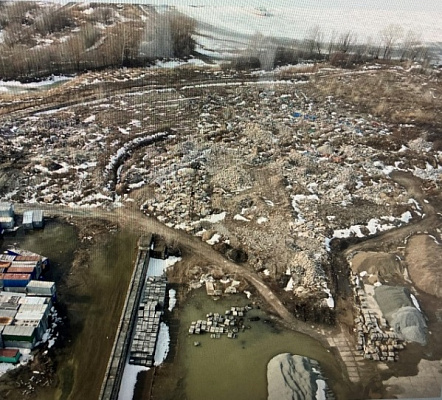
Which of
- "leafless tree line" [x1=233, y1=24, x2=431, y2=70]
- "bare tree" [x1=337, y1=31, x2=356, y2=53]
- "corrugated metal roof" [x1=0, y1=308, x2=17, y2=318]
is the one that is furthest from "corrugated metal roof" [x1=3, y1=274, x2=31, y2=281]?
"bare tree" [x1=337, y1=31, x2=356, y2=53]

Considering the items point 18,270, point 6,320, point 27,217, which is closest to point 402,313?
point 6,320

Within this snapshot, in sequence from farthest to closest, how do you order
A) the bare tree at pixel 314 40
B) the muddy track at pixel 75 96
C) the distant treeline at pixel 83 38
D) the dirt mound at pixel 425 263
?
the bare tree at pixel 314 40, the distant treeline at pixel 83 38, the muddy track at pixel 75 96, the dirt mound at pixel 425 263

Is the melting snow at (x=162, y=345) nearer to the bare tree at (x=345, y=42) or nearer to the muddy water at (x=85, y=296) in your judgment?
the muddy water at (x=85, y=296)

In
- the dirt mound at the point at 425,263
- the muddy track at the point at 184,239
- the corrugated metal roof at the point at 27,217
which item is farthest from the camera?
the corrugated metal roof at the point at 27,217

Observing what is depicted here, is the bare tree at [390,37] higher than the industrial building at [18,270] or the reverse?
higher

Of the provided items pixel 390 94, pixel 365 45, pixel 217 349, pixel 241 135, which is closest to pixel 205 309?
pixel 217 349

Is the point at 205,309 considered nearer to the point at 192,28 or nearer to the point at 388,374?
the point at 388,374

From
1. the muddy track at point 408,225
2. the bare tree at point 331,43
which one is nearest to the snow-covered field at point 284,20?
the bare tree at point 331,43

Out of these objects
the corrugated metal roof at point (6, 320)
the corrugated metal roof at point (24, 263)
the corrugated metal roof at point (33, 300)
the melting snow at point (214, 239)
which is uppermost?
the melting snow at point (214, 239)

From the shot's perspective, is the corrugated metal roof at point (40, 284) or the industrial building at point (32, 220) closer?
the corrugated metal roof at point (40, 284)
